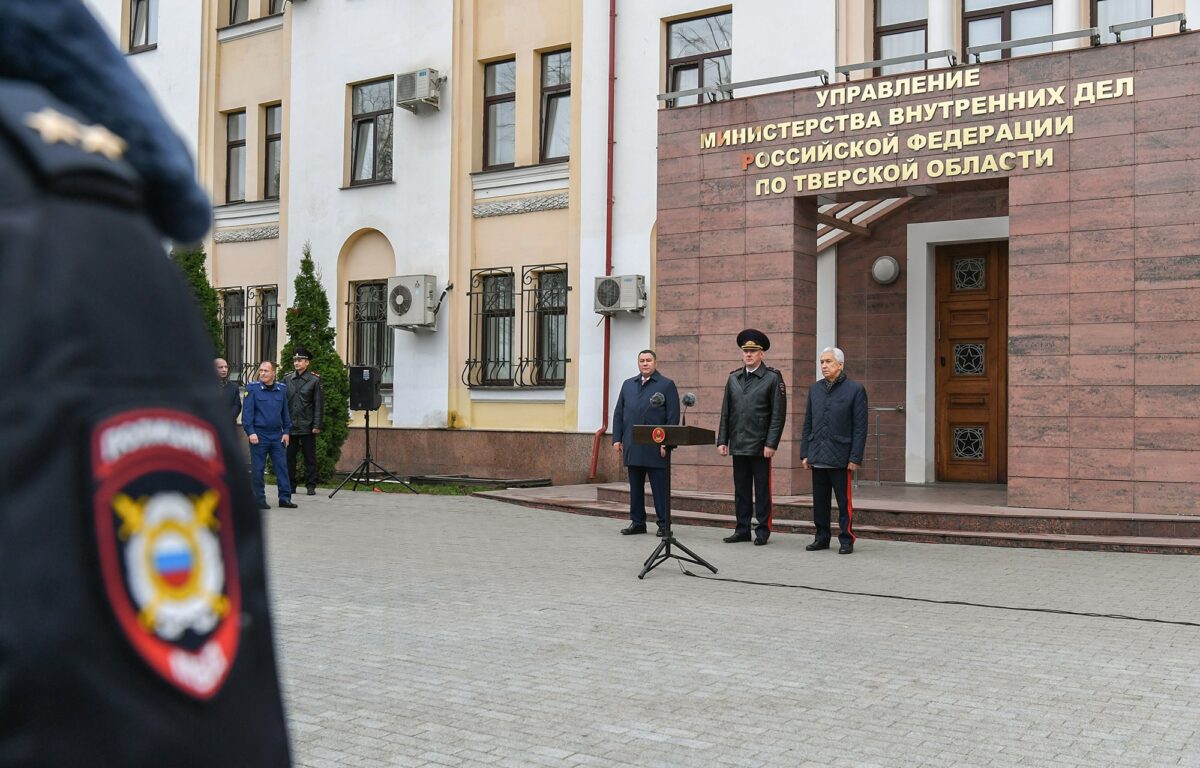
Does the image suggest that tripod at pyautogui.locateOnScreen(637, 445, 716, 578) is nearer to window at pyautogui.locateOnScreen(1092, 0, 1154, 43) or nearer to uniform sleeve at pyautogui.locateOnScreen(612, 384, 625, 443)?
uniform sleeve at pyautogui.locateOnScreen(612, 384, 625, 443)

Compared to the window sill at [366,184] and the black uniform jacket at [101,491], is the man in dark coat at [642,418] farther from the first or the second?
the black uniform jacket at [101,491]

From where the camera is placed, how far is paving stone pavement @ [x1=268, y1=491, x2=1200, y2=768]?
16.6ft

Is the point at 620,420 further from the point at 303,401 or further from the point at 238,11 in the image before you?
the point at 238,11

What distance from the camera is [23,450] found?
0.95 m

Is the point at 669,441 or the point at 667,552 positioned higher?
the point at 669,441

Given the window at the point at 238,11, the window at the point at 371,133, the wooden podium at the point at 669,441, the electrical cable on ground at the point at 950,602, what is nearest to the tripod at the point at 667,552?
the wooden podium at the point at 669,441

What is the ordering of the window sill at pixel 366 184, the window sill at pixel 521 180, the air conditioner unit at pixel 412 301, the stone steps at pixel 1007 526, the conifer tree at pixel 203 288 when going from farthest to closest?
the conifer tree at pixel 203 288 → the window sill at pixel 366 184 → the air conditioner unit at pixel 412 301 → the window sill at pixel 521 180 → the stone steps at pixel 1007 526

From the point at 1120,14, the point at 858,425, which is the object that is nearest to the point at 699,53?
the point at 1120,14

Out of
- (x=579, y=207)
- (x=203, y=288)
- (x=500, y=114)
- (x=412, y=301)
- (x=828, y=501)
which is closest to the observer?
(x=828, y=501)

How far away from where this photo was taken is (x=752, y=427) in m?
12.4

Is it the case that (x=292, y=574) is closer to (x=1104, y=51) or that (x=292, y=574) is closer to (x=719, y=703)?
(x=719, y=703)

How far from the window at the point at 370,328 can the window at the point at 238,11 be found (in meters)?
6.18

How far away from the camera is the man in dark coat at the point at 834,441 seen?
1175cm

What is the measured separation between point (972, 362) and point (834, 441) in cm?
613
